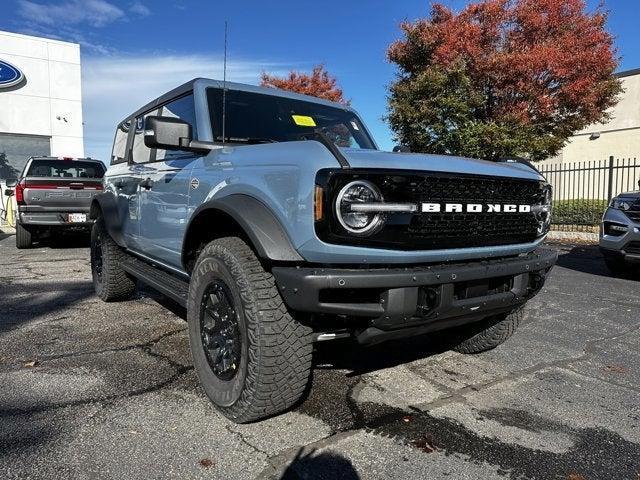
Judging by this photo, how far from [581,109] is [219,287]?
12.5 metres

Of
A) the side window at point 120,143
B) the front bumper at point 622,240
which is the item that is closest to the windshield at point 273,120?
the side window at point 120,143

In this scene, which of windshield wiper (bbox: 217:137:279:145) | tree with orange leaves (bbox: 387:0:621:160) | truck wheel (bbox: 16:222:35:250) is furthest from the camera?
tree with orange leaves (bbox: 387:0:621:160)

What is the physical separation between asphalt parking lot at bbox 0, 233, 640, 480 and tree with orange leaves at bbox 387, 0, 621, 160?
8401mm

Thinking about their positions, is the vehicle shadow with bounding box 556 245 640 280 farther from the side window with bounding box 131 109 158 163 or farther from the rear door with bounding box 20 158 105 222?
the rear door with bounding box 20 158 105 222

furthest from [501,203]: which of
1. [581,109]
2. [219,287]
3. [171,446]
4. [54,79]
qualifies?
[54,79]

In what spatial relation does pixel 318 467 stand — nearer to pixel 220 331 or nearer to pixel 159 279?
pixel 220 331

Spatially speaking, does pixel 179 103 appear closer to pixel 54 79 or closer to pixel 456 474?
pixel 456 474

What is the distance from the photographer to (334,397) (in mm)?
3004

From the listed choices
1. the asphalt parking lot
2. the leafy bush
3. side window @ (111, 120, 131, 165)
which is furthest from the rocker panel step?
the leafy bush

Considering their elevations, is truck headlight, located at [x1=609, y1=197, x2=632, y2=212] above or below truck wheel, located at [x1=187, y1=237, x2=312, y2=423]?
above

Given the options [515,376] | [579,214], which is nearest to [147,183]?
[515,376]

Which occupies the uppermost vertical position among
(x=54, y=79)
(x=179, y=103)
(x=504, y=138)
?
(x=54, y=79)

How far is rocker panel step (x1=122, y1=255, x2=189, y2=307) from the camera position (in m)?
3.38

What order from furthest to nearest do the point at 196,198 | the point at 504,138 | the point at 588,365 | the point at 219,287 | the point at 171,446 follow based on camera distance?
1. the point at 504,138
2. the point at 588,365
3. the point at 196,198
4. the point at 219,287
5. the point at 171,446
